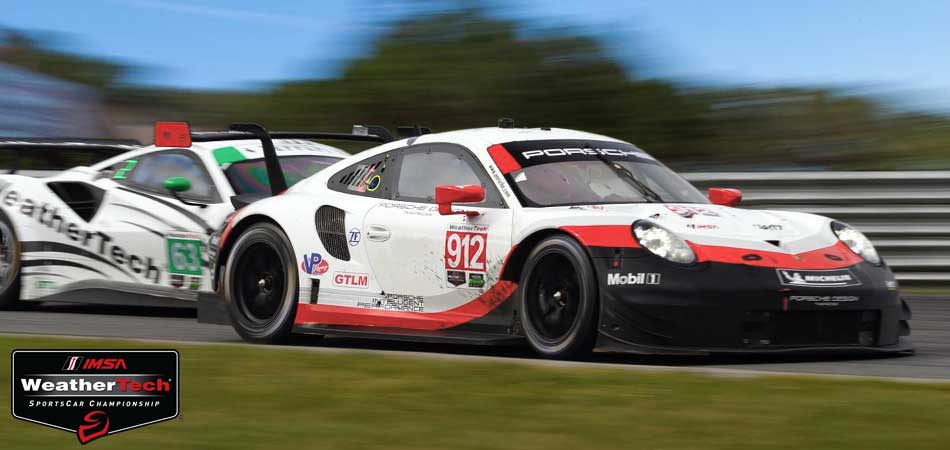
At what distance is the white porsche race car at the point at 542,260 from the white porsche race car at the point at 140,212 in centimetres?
120

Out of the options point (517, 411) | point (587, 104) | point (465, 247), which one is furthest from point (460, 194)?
point (587, 104)

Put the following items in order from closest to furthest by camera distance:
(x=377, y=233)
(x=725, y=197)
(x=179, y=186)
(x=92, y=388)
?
(x=92, y=388) < (x=377, y=233) < (x=725, y=197) < (x=179, y=186)

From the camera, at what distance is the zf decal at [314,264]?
837 centimetres

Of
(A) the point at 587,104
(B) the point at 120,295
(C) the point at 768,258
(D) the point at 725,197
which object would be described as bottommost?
(B) the point at 120,295

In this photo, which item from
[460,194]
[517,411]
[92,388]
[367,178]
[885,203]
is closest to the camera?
[92,388]

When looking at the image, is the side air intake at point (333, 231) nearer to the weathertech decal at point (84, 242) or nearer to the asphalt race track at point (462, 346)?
the asphalt race track at point (462, 346)

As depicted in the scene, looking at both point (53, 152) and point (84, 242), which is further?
point (53, 152)

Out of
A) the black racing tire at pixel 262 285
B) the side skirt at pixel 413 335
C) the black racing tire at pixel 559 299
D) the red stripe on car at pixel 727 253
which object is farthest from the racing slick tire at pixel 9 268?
the red stripe on car at pixel 727 253

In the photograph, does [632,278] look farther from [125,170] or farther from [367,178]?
[125,170]

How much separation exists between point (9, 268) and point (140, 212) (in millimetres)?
1453

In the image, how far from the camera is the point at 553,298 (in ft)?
23.6

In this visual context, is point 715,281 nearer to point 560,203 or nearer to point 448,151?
point 560,203

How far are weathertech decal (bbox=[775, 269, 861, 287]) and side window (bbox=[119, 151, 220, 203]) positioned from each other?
481 centimetres

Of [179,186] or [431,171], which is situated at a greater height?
[431,171]
